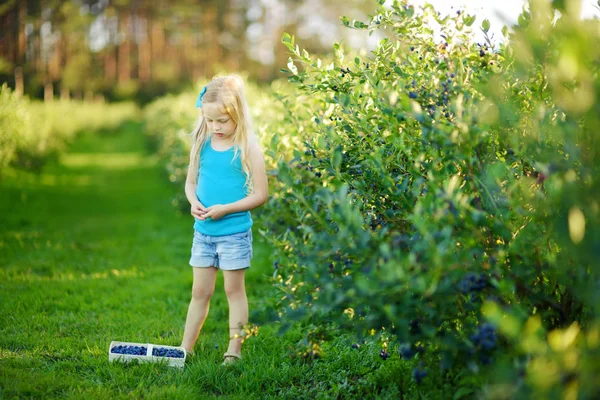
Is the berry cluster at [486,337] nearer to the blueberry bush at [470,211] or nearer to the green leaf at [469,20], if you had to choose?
the blueberry bush at [470,211]

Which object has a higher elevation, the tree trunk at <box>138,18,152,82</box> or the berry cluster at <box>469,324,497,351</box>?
the tree trunk at <box>138,18,152,82</box>

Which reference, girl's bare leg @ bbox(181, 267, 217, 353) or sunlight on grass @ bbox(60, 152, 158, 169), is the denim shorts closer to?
girl's bare leg @ bbox(181, 267, 217, 353)

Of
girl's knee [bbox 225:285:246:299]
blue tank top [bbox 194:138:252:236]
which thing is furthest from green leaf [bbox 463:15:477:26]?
girl's knee [bbox 225:285:246:299]

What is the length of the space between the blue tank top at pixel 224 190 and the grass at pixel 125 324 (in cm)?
57

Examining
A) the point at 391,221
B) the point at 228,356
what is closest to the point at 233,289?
the point at 228,356

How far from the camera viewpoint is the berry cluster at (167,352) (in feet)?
11.6

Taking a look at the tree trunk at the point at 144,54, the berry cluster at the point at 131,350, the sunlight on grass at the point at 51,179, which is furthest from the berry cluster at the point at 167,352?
the tree trunk at the point at 144,54

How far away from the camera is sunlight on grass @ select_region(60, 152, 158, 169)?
1684 centimetres

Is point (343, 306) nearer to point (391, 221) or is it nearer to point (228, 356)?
point (391, 221)

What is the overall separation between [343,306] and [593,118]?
3.87ft

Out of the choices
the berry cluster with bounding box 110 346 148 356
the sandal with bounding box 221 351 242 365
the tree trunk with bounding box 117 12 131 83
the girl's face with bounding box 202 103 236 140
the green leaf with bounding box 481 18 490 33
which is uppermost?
the tree trunk with bounding box 117 12 131 83

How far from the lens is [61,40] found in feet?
138

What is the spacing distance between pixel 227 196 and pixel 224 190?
1.7 inches

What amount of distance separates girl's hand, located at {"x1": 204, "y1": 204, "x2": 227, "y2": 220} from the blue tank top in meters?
0.07
